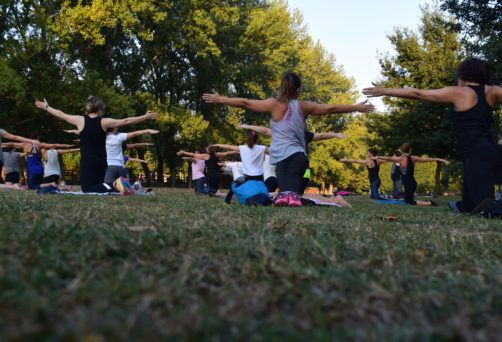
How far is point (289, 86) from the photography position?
27.6 feet

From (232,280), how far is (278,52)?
37.7m

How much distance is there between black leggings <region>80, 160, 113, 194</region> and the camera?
11414mm

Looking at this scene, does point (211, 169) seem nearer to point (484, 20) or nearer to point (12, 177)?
point (12, 177)

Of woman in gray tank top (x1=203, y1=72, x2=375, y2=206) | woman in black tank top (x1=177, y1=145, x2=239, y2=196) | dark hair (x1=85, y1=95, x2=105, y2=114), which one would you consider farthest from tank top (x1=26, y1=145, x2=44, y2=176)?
woman in gray tank top (x1=203, y1=72, x2=375, y2=206)

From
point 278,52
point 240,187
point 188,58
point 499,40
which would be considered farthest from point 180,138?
point 240,187

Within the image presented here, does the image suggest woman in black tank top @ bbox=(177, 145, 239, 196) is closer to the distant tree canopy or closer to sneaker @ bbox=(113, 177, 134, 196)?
sneaker @ bbox=(113, 177, 134, 196)

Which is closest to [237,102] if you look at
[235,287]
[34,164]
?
[235,287]

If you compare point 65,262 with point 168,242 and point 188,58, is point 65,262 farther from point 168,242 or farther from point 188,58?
point 188,58

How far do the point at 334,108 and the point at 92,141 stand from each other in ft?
17.8

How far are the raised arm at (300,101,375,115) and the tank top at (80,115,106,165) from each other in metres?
4.64

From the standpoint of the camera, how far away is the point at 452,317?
69.7 inches

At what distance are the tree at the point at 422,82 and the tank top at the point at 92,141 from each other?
802 inches

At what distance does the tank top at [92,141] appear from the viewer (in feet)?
36.1

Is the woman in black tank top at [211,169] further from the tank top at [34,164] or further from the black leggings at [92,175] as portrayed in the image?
the black leggings at [92,175]
